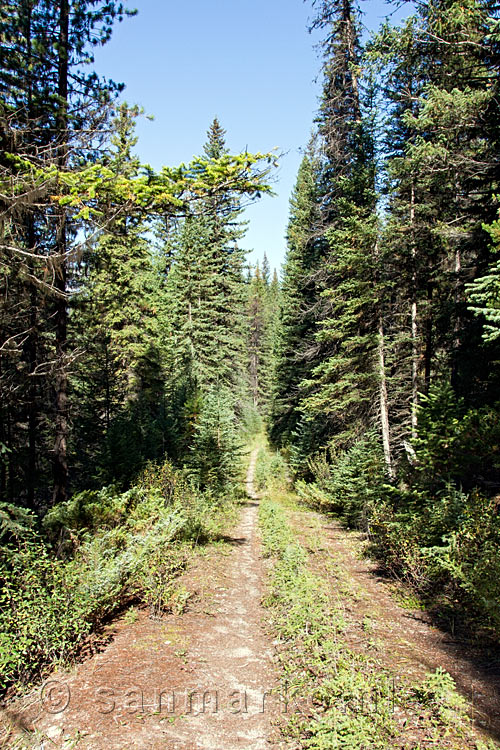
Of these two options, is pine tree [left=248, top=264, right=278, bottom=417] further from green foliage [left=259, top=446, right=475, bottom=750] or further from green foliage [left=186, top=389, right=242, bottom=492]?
green foliage [left=259, top=446, right=475, bottom=750]

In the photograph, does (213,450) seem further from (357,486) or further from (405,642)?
(405,642)

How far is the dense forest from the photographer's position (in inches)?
238

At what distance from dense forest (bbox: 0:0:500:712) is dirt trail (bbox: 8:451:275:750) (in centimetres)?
56

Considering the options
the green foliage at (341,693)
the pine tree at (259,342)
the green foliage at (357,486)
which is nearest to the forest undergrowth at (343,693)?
the green foliage at (341,693)

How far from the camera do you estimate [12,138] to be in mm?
6641

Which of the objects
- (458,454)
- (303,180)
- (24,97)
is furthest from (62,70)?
(303,180)

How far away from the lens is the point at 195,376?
22984 millimetres

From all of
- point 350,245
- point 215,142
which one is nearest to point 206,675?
point 350,245

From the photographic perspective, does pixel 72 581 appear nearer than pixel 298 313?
Yes

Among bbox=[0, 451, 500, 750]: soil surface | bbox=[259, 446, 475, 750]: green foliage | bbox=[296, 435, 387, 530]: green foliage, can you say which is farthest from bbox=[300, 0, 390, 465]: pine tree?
bbox=[259, 446, 475, 750]: green foliage

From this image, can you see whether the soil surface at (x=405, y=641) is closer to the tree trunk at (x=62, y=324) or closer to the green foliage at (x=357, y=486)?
the green foliage at (x=357, y=486)

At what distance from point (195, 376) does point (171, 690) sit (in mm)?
18894

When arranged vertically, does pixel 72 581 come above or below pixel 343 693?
above

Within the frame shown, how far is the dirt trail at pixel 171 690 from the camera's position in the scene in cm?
379
